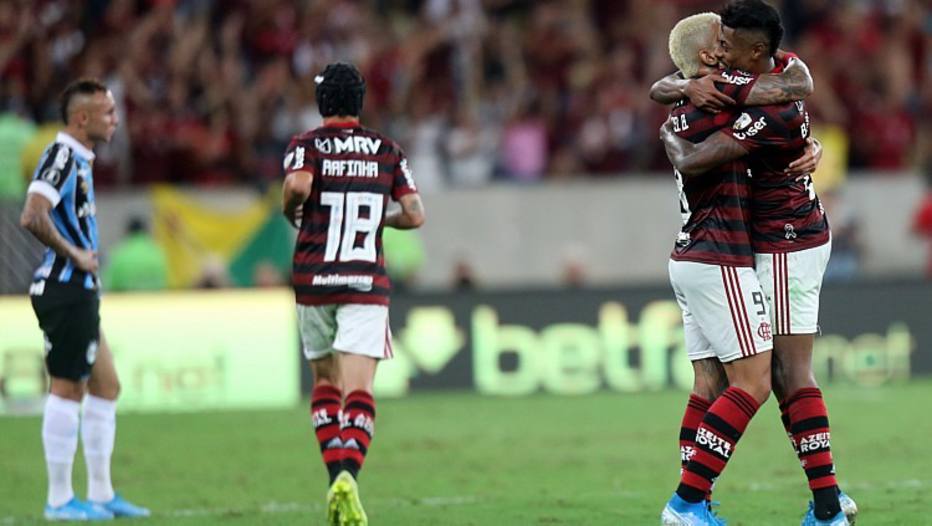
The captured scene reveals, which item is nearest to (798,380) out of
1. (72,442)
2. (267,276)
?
(72,442)

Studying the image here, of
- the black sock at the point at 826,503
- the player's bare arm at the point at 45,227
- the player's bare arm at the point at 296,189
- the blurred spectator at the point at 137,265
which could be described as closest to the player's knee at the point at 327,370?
the player's bare arm at the point at 296,189

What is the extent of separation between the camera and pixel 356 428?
846cm

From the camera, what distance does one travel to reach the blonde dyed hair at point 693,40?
7.78 meters

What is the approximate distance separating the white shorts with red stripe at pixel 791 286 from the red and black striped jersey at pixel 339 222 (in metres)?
2.14

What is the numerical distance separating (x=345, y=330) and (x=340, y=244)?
1.49ft

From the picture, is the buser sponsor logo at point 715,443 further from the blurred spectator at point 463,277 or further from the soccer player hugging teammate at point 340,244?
the blurred spectator at point 463,277

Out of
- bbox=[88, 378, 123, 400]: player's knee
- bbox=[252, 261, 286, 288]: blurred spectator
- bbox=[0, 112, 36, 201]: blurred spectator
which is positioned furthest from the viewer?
bbox=[252, 261, 286, 288]: blurred spectator

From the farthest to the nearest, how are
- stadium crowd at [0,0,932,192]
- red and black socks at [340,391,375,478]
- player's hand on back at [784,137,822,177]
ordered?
stadium crowd at [0,0,932,192] → red and black socks at [340,391,375,478] → player's hand on back at [784,137,822,177]

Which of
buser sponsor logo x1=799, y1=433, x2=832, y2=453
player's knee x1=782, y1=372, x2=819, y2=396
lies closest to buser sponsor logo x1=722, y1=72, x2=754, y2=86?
player's knee x1=782, y1=372, x2=819, y2=396

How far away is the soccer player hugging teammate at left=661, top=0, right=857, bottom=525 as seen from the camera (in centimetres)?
754

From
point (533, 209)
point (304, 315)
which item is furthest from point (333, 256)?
point (533, 209)

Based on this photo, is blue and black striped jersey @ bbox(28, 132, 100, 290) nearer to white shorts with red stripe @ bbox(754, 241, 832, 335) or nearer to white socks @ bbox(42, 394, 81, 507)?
white socks @ bbox(42, 394, 81, 507)

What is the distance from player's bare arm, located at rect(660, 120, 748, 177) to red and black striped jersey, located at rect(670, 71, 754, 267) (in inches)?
1.8

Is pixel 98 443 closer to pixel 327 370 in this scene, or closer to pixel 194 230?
pixel 327 370
